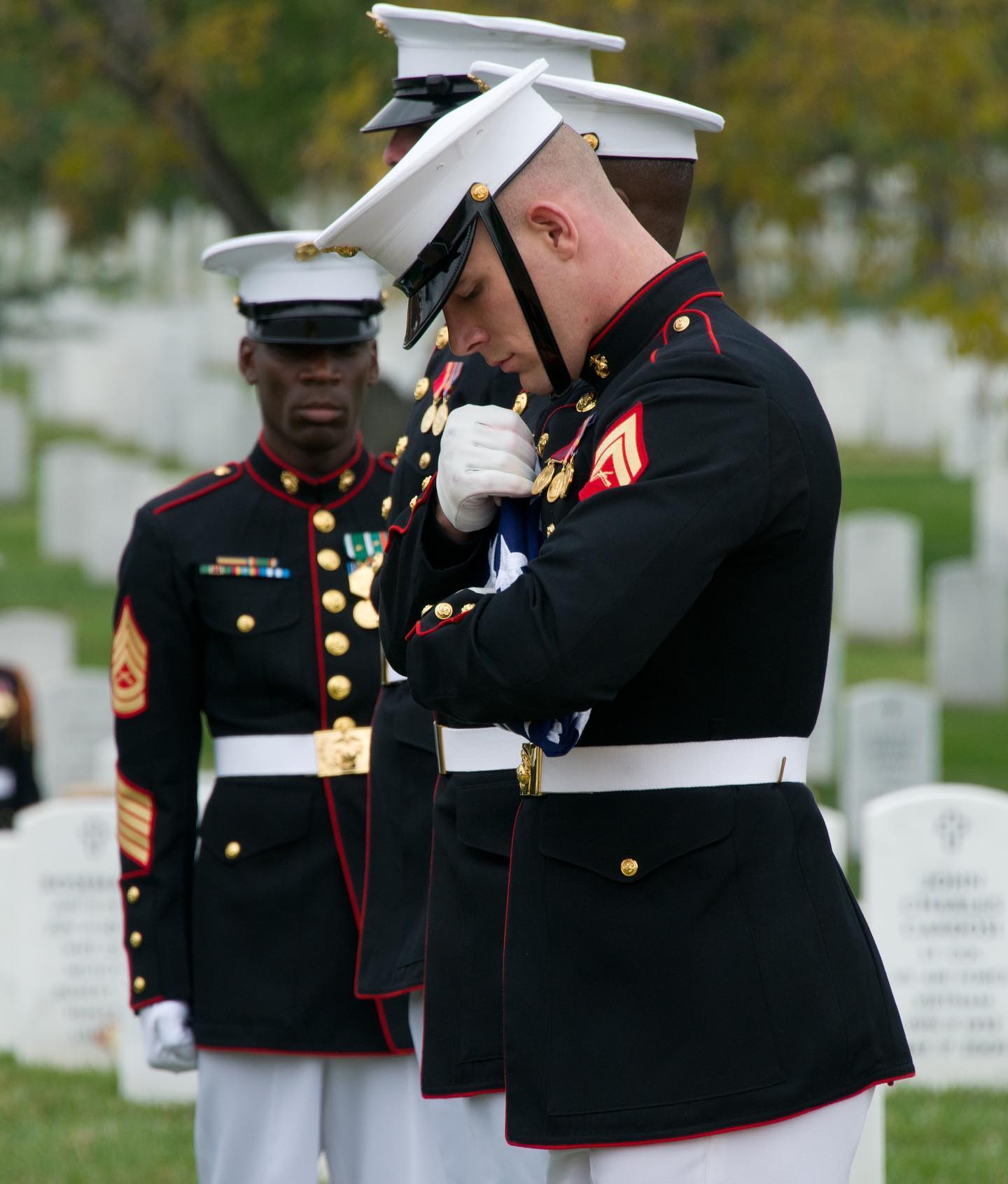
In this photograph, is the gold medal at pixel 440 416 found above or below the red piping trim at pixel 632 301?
below

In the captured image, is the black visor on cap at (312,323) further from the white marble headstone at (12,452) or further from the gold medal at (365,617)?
the white marble headstone at (12,452)

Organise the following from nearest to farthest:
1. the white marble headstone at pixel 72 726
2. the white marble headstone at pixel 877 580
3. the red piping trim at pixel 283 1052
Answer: the red piping trim at pixel 283 1052
the white marble headstone at pixel 72 726
the white marble headstone at pixel 877 580

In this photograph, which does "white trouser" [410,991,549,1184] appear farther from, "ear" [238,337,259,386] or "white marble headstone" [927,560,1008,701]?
"white marble headstone" [927,560,1008,701]

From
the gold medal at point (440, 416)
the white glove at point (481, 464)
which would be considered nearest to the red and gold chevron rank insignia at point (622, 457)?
the white glove at point (481, 464)

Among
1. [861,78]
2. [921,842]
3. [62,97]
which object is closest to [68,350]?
[62,97]

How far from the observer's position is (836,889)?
7.72 feet

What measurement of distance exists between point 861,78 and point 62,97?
3.66 m

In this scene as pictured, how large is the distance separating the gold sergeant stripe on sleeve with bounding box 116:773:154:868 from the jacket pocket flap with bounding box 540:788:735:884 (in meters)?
1.49

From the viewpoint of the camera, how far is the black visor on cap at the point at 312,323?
146 inches

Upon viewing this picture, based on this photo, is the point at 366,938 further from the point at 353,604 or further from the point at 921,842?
the point at 921,842

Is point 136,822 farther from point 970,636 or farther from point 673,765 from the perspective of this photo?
point 970,636

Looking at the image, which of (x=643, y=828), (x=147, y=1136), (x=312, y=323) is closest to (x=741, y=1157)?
(x=643, y=828)

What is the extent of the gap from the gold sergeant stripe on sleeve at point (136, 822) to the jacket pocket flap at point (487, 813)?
94 cm

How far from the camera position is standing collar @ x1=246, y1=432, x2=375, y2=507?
3.77 meters
